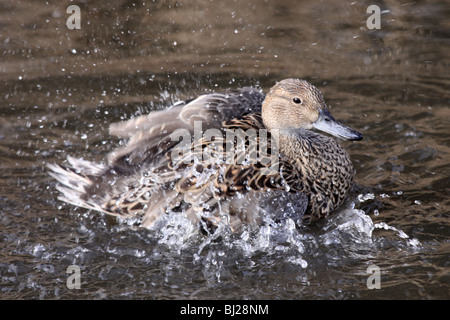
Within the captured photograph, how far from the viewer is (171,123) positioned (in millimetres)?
4027

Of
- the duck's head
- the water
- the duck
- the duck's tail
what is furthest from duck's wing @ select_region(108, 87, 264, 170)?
the water

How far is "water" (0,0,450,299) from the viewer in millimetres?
3441

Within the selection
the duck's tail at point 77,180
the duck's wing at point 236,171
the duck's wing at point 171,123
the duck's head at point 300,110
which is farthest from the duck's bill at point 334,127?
the duck's tail at point 77,180

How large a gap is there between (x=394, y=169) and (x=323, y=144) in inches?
26.5

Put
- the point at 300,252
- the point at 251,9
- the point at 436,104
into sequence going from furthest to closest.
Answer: the point at 251,9, the point at 436,104, the point at 300,252

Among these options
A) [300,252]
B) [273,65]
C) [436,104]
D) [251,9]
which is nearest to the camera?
[300,252]

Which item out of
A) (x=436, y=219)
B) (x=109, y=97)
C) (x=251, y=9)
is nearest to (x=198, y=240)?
(x=436, y=219)

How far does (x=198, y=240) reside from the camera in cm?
378

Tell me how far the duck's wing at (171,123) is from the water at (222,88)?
441 mm

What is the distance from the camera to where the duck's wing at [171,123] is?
155 inches

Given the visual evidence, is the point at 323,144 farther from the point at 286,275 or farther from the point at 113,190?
the point at 113,190

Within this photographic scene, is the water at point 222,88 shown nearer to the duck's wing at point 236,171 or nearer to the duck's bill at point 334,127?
the duck's wing at point 236,171

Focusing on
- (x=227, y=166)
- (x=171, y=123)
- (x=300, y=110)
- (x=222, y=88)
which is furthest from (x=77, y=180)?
(x=222, y=88)

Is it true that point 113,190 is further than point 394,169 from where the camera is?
No
